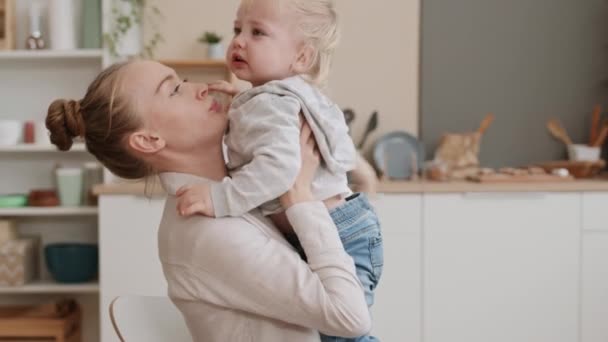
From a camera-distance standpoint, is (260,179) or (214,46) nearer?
(260,179)

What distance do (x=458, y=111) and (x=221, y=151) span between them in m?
2.82

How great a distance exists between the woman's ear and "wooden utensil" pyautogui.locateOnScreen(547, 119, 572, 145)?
309 cm

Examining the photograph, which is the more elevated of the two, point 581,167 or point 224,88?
point 224,88

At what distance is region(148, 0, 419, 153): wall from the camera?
14.1ft

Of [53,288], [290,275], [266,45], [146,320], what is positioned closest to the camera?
[290,275]

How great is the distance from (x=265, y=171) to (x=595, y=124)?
3.11 m

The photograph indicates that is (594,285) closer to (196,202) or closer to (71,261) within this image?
(71,261)

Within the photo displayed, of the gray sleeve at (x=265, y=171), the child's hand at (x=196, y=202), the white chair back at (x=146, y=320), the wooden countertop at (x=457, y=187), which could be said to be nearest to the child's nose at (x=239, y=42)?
the gray sleeve at (x=265, y=171)

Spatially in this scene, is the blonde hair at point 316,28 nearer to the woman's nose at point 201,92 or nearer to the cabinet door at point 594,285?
the woman's nose at point 201,92

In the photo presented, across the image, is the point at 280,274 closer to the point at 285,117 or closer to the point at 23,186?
the point at 285,117

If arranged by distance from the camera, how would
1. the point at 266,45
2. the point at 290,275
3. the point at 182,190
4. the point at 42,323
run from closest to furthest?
the point at 290,275
the point at 182,190
the point at 266,45
the point at 42,323

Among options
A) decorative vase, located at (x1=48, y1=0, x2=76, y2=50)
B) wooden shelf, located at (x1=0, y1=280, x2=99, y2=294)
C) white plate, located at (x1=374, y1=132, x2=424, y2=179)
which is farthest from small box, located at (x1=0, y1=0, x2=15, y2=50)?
white plate, located at (x1=374, y1=132, x2=424, y2=179)

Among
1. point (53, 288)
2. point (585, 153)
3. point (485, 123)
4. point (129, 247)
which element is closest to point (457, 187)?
point (485, 123)

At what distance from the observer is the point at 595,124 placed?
429cm
